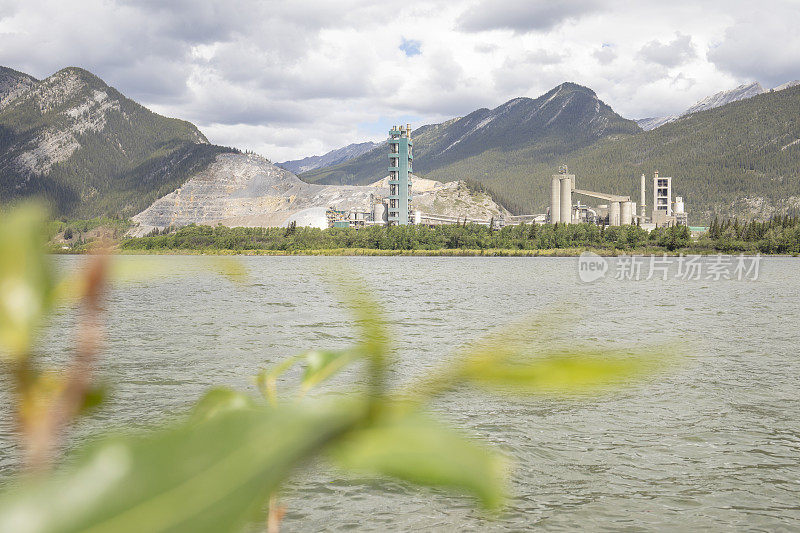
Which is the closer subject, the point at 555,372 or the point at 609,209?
the point at 555,372

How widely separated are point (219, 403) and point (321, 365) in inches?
7.8

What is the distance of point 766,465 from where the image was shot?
937 centimetres

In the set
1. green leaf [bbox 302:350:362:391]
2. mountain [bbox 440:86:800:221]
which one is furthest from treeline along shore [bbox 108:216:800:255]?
green leaf [bbox 302:350:362:391]

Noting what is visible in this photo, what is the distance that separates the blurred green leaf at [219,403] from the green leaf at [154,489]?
0.8 inches

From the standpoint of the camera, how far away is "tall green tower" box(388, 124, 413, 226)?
115562mm

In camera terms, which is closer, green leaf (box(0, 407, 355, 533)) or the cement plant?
green leaf (box(0, 407, 355, 533))

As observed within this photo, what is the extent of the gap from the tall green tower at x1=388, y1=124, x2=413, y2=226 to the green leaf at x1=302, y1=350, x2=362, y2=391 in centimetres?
11538

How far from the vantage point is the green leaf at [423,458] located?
341 millimetres

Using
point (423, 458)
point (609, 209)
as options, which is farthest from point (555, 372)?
point (609, 209)

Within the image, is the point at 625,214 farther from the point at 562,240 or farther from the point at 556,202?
the point at 562,240

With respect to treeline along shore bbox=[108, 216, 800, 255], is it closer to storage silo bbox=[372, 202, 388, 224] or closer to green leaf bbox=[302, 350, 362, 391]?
storage silo bbox=[372, 202, 388, 224]

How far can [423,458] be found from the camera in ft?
1.14

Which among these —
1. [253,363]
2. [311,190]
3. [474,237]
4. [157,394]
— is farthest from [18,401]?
[311,190]

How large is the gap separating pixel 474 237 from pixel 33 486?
116534 millimetres
